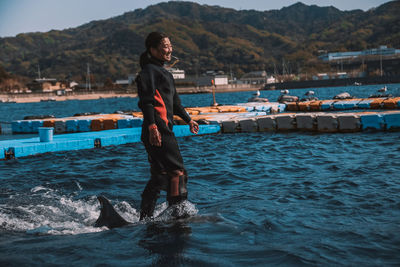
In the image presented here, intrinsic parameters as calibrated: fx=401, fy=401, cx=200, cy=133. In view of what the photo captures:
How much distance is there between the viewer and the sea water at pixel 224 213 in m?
4.03

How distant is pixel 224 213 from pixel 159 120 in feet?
5.73

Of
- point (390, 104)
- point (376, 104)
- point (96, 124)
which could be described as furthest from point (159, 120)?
point (376, 104)

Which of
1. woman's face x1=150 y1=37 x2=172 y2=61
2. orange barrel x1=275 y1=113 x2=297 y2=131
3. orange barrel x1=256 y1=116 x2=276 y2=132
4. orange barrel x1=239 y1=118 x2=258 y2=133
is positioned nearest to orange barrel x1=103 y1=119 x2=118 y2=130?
orange barrel x1=239 y1=118 x2=258 y2=133

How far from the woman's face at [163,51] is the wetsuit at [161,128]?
0.07 m

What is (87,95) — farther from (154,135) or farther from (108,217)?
(154,135)

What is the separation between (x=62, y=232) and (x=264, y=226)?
2501mm

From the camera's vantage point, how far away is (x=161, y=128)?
4.66 metres

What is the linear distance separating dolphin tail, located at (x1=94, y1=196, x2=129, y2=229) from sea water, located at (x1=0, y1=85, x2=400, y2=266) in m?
0.14

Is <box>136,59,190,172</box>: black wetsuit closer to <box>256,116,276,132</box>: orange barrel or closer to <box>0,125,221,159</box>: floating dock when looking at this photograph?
<box>0,125,221,159</box>: floating dock

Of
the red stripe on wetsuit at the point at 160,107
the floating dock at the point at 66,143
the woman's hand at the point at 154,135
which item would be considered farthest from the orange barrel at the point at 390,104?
the woman's hand at the point at 154,135

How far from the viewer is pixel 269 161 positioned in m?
10.0

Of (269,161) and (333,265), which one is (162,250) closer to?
(333,265)

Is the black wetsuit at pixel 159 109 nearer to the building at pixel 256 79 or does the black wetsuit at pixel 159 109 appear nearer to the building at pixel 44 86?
the building at pixel 44 86

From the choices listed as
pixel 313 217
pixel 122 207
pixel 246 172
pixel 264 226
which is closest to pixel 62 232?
pixel 122 207
